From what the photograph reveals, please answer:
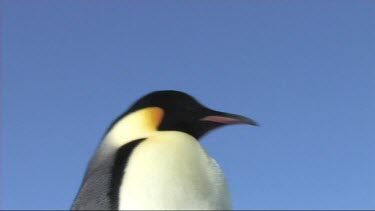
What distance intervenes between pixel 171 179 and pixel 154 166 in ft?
0.28

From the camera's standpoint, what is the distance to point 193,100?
9.73 ft

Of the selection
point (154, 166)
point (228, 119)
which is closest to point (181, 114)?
point (228, 119)

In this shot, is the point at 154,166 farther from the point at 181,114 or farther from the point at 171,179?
the point at 181,114

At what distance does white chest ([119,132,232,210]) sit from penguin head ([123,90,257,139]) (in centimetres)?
21

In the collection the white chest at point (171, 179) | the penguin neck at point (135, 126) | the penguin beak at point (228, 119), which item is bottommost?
the white chest at point (171, 179)

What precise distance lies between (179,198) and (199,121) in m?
0.59

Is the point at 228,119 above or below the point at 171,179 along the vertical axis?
above

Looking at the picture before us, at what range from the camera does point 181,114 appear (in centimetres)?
288

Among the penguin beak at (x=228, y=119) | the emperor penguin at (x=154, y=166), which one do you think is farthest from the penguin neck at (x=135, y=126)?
the penguin beak at (x=228, y=119)

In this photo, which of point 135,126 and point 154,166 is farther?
point 135,126

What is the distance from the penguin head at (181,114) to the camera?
2.82 m

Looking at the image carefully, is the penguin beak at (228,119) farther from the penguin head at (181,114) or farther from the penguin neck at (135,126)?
the penguin neck at (135,126)

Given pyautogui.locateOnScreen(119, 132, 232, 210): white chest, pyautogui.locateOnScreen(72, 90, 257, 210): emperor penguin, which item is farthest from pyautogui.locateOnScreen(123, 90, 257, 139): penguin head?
pyautogui.locateOnScreen(119, 132, 232, 210): white chest

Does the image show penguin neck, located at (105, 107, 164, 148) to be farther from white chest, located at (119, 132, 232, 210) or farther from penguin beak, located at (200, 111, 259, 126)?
penguin beak, located at (200, 111, 259, 126)
